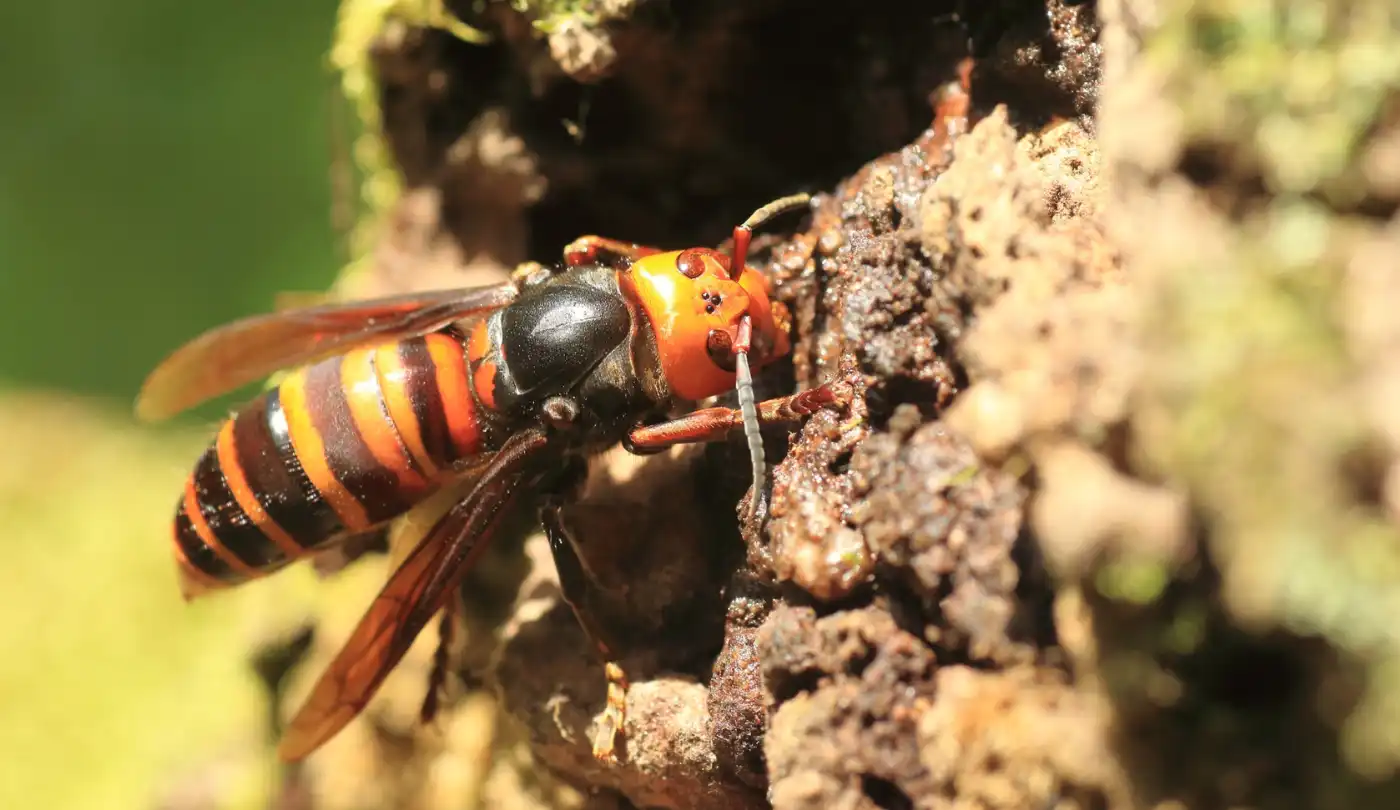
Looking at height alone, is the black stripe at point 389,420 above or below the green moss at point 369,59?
below

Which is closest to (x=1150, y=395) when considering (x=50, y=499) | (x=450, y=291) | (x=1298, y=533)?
(x=1298, y=533)

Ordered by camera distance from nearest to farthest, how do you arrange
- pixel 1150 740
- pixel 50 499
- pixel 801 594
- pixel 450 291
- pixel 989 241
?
pixel 1150 740 → pixel 989 241 → pixel 801 594 → pixel 450 291 → pixel 50 499

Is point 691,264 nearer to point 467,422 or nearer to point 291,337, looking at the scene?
point 467,422

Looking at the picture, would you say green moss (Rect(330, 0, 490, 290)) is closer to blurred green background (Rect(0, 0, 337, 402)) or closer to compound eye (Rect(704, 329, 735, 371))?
compound eye (Rect(704, 329, 735, 371))

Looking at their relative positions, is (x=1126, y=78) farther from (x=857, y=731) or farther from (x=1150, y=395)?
(x=857, y=731)

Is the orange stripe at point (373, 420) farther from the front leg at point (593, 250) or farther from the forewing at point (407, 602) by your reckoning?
the front leg at point (593, 250)

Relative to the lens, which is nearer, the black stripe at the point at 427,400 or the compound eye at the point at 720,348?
the compound eye at the point at 720,348

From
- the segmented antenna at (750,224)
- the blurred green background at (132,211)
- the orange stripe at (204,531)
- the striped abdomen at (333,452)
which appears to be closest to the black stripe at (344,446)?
the striped abdomen at (333,452)

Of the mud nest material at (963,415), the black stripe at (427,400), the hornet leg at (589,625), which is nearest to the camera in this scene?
the mud nest material at (963,415)
